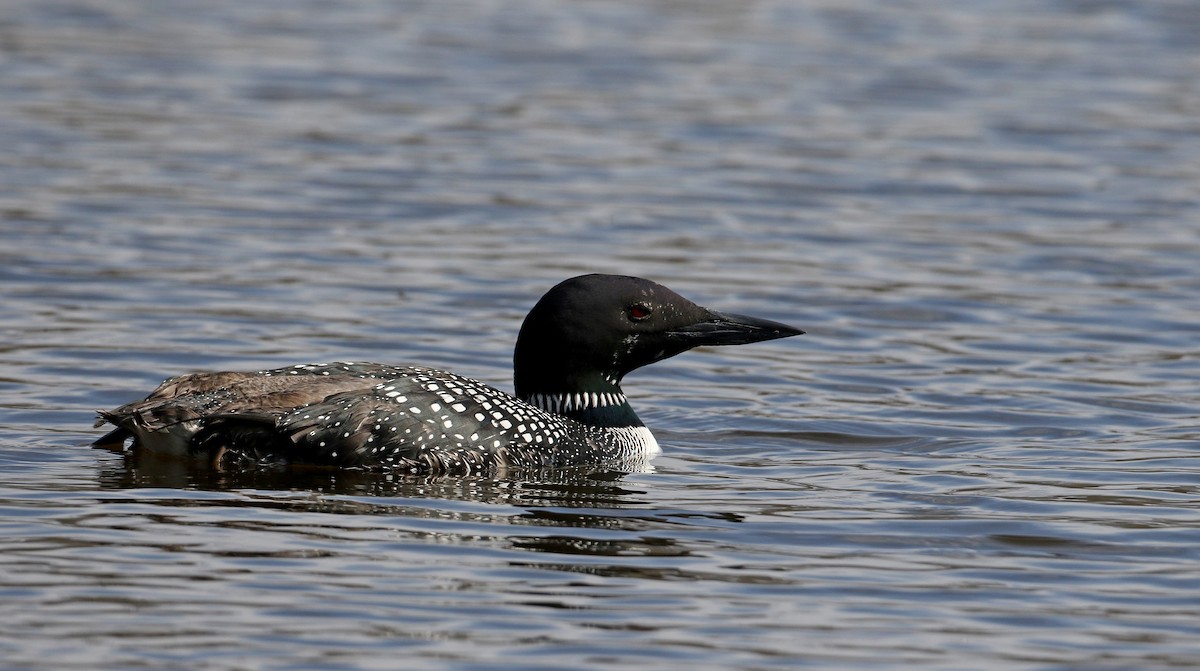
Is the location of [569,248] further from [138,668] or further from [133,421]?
[138,668]

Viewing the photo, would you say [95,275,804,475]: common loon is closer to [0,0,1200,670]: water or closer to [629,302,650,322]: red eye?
[629,302,650,322]: red eye

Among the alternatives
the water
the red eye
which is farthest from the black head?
the water

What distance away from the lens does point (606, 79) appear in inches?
612

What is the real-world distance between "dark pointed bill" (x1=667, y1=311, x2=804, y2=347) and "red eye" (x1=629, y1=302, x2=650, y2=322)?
0.42 ft

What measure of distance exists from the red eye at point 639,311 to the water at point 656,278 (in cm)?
54

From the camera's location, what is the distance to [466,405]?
22.7ft

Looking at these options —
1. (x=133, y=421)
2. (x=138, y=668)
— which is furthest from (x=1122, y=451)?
(x=138, y=668)

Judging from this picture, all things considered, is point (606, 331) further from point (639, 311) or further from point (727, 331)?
point (727, 331)

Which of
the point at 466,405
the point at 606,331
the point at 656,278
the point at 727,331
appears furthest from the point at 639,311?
the point at 656,278

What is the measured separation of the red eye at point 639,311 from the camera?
291 inches

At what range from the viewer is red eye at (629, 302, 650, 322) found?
7.39 meters

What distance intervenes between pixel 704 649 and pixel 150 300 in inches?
205

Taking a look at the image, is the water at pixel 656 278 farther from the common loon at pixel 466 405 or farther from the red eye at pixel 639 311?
the red eye at pixel 639 311

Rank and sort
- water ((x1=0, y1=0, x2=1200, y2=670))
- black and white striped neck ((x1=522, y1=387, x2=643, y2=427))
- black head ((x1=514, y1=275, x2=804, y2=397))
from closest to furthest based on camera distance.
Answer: water ((x1=0, y1=0, x2=1200, y2=670)) → black head ((x1=514, y1=275, x2=804, y2=397)) → black and white striped neck ((x1=522, y1=387, x2=643, y2=427))
